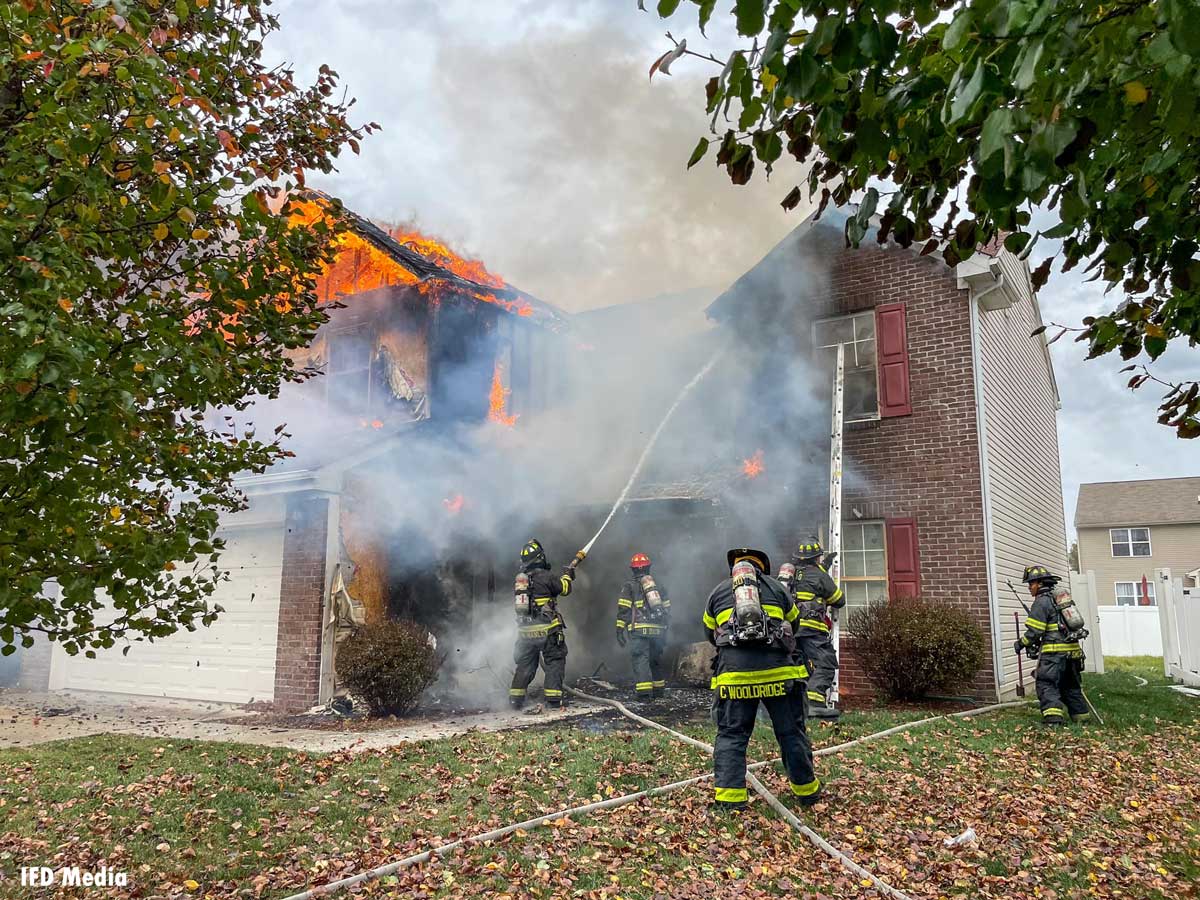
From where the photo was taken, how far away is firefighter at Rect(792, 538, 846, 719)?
28.0 feet

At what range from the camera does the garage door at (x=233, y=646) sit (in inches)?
432

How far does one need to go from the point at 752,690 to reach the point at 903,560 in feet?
20.2

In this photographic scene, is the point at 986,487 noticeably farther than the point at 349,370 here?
No

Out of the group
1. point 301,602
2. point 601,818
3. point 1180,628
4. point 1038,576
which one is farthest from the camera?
point 1180,628

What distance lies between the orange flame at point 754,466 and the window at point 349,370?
7314 millimetres

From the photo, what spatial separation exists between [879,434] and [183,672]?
36.2ft

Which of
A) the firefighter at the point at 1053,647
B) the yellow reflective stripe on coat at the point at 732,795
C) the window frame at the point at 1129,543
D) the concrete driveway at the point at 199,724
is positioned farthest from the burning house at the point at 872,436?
the window frame at the point at 1129,543

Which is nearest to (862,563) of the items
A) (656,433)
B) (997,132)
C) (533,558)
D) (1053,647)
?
(1053,647)

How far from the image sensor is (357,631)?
10.1 m

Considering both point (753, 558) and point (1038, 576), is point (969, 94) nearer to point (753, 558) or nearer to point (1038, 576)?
point (753, 558)

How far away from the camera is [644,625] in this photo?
36.0 ft

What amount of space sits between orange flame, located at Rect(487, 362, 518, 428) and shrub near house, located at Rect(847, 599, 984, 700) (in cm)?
811

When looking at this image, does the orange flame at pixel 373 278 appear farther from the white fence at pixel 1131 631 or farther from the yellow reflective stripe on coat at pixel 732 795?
the white fence at pixel 1131 631

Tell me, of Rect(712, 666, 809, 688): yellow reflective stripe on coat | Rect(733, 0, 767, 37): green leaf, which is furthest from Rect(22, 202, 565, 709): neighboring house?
Rect(733, 0, 767, 37): green leaf
